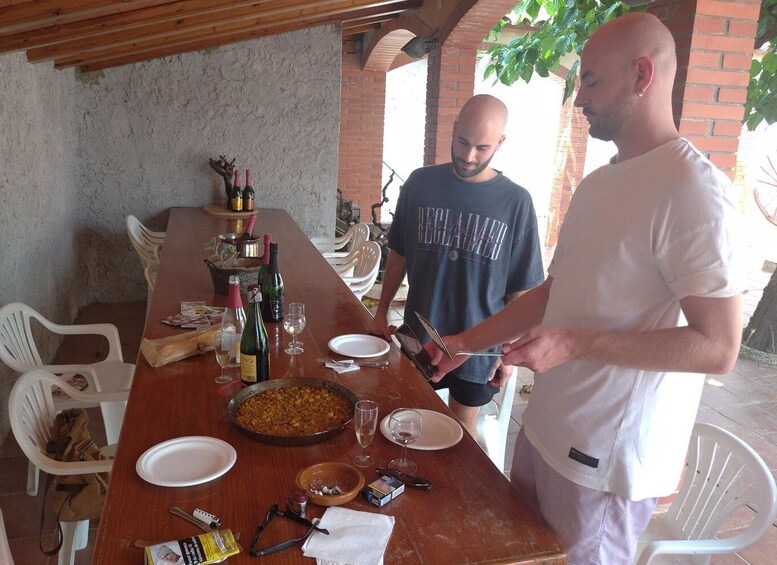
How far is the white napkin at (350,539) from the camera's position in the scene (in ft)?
3.56

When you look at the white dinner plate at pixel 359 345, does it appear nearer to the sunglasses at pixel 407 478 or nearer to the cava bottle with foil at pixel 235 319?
the cava bottle with foil at pixel 235 319

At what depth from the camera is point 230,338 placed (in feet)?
6.18

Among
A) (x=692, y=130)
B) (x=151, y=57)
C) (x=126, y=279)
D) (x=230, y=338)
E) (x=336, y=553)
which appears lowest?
(x=126, y=279)

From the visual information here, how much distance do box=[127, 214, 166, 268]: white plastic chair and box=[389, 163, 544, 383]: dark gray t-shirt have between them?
102 inches

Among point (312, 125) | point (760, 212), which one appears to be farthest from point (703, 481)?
point (760, 212)

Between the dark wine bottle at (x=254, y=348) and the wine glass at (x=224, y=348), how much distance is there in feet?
0.14

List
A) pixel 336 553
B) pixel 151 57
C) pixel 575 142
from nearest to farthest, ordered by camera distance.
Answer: pixel 336 553 < pixel 151 57 < pixel 575 142

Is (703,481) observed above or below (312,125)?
below

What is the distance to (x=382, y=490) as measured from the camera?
127 cm

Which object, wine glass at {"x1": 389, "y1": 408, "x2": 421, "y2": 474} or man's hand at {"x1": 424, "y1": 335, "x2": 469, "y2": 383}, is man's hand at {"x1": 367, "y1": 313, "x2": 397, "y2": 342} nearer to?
man's hand at {"x1": 424, "y1": 335, "x2": 469, "y2": 383}

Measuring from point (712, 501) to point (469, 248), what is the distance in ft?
3.97

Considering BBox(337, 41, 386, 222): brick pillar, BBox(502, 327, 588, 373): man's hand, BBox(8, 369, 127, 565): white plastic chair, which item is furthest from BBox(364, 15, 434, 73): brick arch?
BBox(502, 327, 588, 373): man's hand

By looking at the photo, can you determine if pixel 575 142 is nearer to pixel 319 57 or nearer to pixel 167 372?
pixel 319 57

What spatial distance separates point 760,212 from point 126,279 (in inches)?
379
